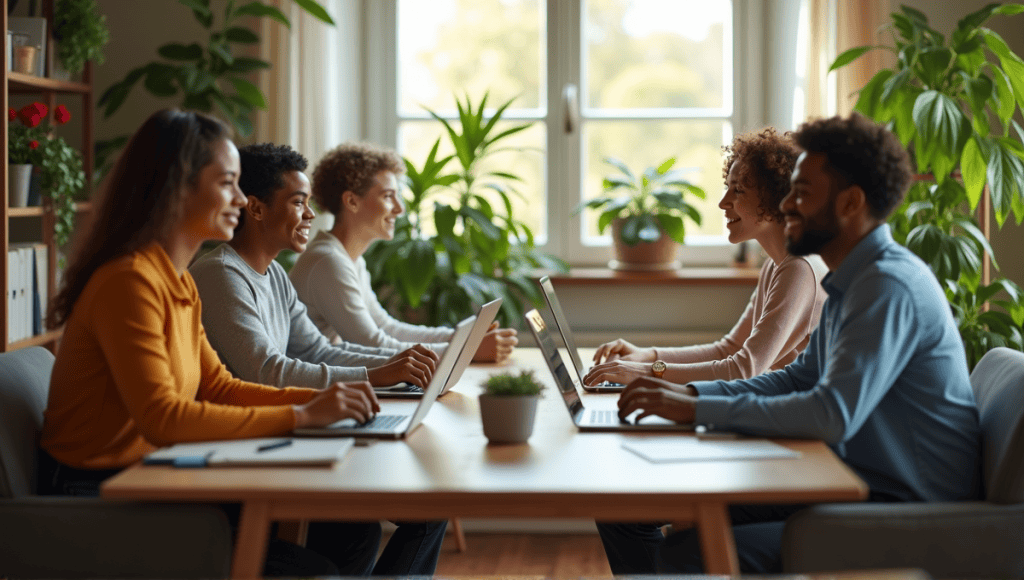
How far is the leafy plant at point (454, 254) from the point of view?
3.34 meters

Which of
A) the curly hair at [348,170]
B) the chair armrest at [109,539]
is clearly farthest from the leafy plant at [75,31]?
the chair armrest at [109,539]

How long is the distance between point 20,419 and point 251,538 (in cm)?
63

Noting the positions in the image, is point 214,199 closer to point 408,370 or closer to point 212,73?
point 408,370

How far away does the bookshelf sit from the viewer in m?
2.70

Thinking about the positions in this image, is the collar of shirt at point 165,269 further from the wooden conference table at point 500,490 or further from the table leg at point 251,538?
the table leg at point 251,538

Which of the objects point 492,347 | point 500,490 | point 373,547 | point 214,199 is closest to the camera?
point 500,490

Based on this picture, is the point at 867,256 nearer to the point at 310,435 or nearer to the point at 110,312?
the point at 310,435

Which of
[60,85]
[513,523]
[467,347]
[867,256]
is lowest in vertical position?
[513,523]

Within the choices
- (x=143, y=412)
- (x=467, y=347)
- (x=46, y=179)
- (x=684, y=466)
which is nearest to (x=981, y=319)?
(x=467, y=347)

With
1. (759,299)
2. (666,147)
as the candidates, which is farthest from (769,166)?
(666,147)

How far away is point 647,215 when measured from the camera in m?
3.67

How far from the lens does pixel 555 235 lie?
13.2ft

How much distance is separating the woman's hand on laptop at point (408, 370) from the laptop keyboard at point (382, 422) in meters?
0.26

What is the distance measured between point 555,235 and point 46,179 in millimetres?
1949
